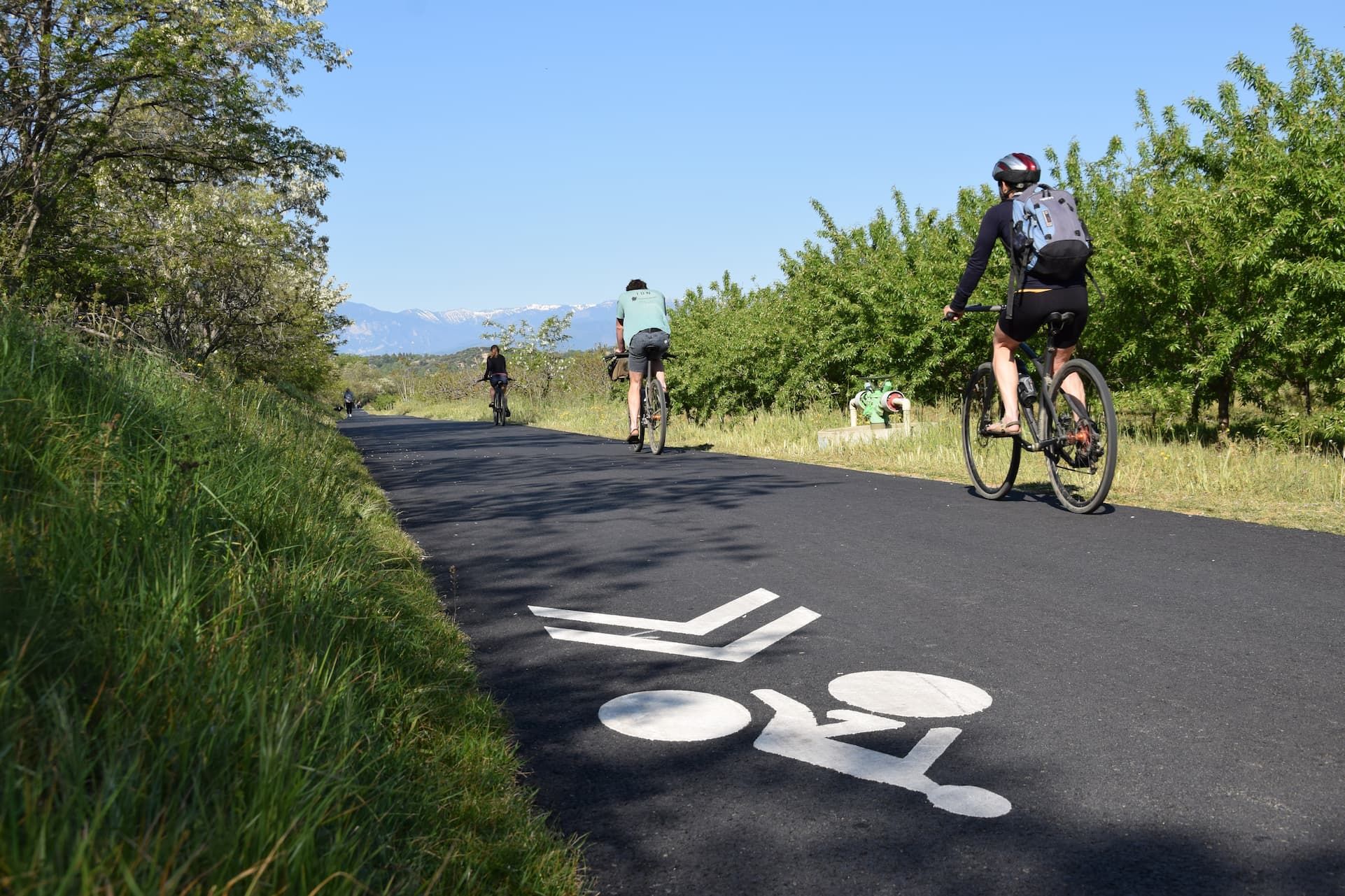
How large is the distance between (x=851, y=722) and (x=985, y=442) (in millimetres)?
6141

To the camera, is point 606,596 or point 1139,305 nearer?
point 606,596

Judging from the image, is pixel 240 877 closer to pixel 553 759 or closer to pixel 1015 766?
pixel 553 759

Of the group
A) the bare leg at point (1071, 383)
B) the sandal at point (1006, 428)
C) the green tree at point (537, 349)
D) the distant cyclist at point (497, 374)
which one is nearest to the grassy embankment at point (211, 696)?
the bare leg at point (1071, 383)

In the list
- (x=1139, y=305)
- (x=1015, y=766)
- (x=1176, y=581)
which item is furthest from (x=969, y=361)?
(x=1015, y=766)

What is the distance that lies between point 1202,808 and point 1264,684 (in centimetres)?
120

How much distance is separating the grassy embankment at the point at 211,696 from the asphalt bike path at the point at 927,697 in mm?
284

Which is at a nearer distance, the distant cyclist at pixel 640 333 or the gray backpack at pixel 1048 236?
the gray backpack at pixel 1048 236

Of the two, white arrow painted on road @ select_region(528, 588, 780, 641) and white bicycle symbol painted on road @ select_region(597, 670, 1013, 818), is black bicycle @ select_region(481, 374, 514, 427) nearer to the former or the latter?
white arrow painted on road @ select_region(528, 588, 780, 641)

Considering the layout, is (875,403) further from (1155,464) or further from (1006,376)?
(1006,376)

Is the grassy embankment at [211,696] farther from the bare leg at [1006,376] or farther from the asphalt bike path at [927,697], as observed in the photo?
the bare leg at [1006,376]

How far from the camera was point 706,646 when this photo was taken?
4289 mm

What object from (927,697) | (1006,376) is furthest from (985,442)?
(927,697)

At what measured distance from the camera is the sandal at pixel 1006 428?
7815 millimetres

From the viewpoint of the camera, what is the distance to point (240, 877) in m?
1.58
